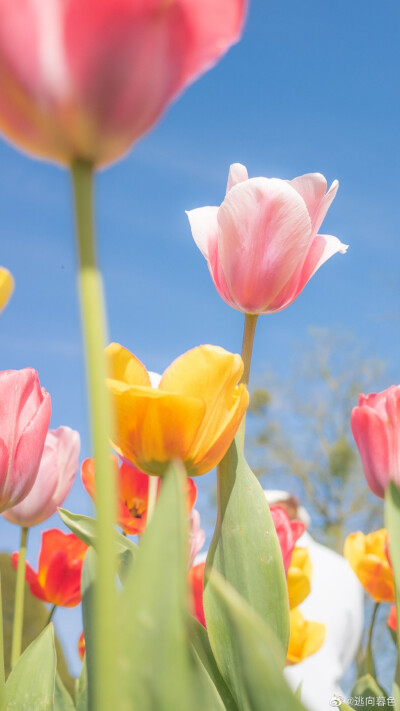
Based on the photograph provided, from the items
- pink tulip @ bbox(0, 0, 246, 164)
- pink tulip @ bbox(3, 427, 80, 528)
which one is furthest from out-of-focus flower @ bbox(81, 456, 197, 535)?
pink tulip @ bbox(0, 0, 246, 164)

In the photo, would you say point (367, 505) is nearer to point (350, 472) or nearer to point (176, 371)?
point (350, 472)

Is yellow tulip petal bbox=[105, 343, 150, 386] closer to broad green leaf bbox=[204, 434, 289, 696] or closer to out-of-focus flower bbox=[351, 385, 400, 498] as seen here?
broad green leaf bbox=[204, 434, 289, 696]


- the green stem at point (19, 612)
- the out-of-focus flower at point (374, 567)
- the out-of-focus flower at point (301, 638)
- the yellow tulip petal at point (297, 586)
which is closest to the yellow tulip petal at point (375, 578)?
the out-of-focus flower at point (374, 567)

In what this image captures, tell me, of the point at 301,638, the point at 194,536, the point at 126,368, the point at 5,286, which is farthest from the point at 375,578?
the point at 5,286

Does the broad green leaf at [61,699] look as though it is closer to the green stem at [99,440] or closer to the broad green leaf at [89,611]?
the broad green leaf at [89,611]

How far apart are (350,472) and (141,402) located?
29.4 ft

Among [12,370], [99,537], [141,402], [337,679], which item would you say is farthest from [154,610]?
[337,679]

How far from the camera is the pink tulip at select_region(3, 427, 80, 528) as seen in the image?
694mm

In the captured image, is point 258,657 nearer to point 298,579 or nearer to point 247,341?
point 247,341

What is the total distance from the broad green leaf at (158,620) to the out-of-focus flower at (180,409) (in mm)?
153

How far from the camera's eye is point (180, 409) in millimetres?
391

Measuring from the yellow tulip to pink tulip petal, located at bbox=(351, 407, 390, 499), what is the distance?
0.51ft

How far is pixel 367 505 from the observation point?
881 centimetres

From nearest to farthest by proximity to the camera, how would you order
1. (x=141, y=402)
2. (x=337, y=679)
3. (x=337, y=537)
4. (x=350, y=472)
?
(x=141, y=402) → (x=337, y=679) → (x=337, y=537) → (x=350, y=472)
